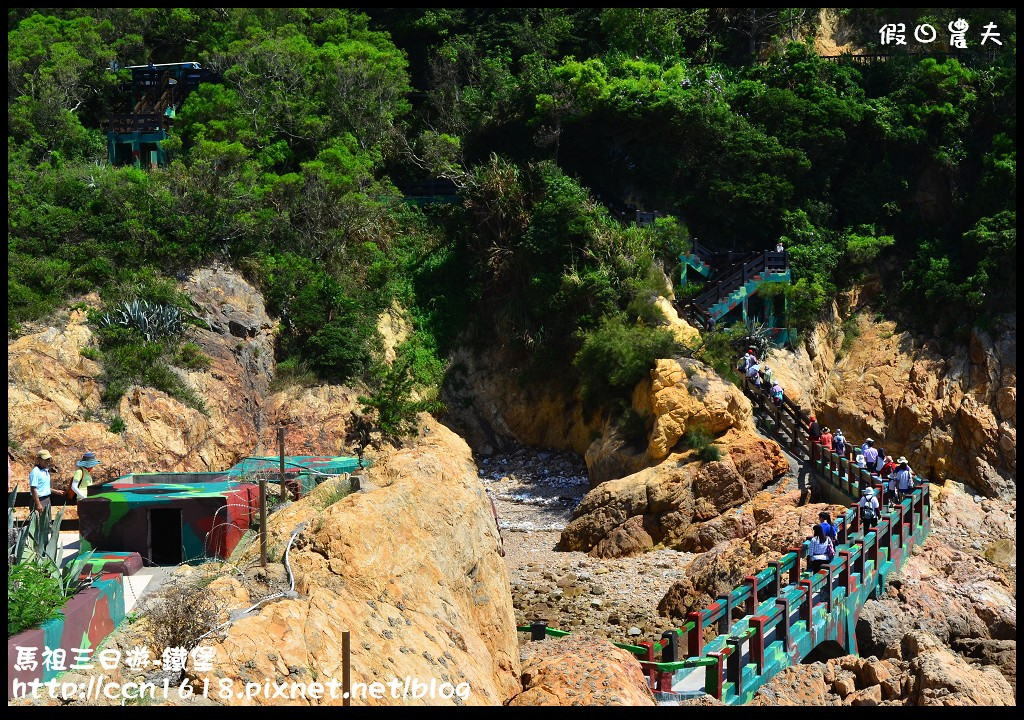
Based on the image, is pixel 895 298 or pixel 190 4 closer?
pixel 895 298

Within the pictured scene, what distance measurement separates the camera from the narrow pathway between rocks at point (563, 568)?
2277 cm

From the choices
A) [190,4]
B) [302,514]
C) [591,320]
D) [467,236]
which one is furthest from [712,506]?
[190,4]

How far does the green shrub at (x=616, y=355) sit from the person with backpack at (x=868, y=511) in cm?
833

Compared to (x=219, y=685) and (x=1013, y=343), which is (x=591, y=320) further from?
(x=219, y=685)

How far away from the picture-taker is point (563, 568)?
25828 millimetres

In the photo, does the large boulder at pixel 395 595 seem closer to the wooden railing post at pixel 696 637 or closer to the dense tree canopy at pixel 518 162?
the wooden railing post at pixel 696 637

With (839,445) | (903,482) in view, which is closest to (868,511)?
(903,482)

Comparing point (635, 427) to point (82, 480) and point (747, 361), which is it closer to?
point (747, 361)

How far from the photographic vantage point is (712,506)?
1075 inches

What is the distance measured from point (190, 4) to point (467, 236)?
1254cm

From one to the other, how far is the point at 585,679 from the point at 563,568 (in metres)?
12.1

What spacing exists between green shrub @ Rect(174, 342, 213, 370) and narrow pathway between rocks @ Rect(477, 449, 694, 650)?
7.87 metres

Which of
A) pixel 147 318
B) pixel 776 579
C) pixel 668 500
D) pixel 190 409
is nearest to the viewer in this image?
pixel 776 579

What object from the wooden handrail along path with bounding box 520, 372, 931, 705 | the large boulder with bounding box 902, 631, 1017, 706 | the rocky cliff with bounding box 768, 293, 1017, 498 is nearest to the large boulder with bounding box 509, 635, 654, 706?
the wooden handrail along path with bounding box 520, 372, 931, 705
